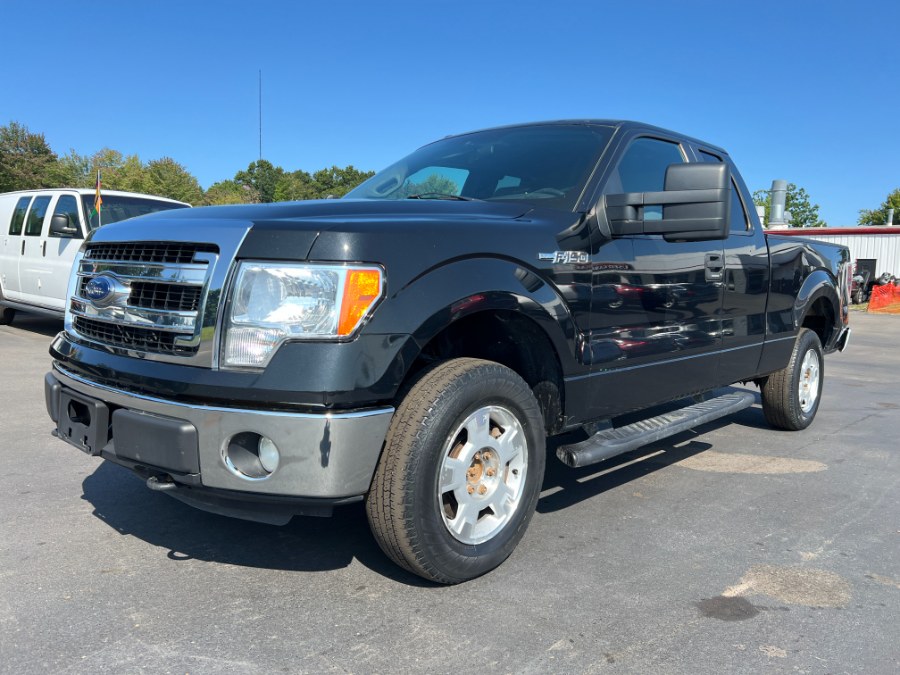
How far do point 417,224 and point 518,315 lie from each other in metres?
0.64

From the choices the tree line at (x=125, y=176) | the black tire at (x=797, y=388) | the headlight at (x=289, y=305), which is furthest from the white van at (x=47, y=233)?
the tree line at (x=125, y=176)

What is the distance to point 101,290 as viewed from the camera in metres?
2.86

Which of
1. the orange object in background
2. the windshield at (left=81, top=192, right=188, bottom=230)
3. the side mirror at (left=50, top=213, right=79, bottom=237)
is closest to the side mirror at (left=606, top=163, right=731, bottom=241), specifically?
the windshield at (left=81, top=192, right=188, bottom=230)

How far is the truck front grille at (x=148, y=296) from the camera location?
2510 millimetres

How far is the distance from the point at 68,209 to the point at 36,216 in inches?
33.9

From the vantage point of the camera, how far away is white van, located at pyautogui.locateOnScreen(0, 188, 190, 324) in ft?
30.5

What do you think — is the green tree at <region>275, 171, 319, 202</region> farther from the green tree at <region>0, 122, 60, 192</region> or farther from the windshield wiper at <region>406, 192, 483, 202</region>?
the green tree at <region>0, 122, 60, 192</region>

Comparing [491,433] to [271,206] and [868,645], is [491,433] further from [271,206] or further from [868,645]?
[868,645]

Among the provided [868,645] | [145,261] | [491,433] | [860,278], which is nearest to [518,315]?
[491,433]

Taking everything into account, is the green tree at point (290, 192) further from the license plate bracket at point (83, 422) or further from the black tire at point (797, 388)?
the black tire at point (797, 388)

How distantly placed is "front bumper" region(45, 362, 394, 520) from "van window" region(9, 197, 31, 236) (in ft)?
30.2

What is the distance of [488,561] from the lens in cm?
285

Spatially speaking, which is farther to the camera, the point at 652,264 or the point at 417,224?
the point at 652,264

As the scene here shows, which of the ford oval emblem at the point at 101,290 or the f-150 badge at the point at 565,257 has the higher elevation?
the f-150 badge at the point at 565,257
